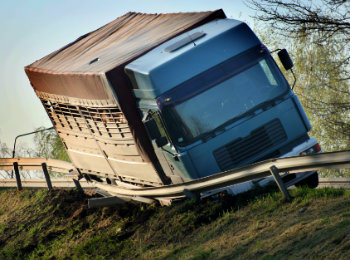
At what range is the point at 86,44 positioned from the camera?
53.2 feet

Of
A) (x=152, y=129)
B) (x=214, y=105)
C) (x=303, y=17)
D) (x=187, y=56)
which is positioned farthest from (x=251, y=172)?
(x=303, y=17)

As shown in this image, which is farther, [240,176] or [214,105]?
[214,105]

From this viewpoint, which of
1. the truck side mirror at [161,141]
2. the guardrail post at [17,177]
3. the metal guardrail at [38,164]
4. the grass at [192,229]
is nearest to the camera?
the grass at [192,229]

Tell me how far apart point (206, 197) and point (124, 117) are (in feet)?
7.06

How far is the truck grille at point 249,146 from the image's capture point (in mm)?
11062

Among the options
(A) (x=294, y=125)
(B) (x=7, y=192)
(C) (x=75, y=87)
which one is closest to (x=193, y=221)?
(A) (x=294, y=125)

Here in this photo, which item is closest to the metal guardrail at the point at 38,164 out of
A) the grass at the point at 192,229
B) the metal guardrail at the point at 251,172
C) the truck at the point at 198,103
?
the grass at the point at 192,229

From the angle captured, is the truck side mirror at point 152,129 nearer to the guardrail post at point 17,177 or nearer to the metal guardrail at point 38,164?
the metal guardrail at point 38,164

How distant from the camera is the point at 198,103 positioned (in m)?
10.9

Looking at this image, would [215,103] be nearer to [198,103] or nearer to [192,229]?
[198,103]

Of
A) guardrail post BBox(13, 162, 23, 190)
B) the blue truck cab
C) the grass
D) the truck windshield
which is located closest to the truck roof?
the blue truck cab

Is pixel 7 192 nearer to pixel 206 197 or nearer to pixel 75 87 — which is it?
pixel 75 87

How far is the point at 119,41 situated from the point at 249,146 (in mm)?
4905

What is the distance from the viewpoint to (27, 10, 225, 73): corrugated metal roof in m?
12.3
